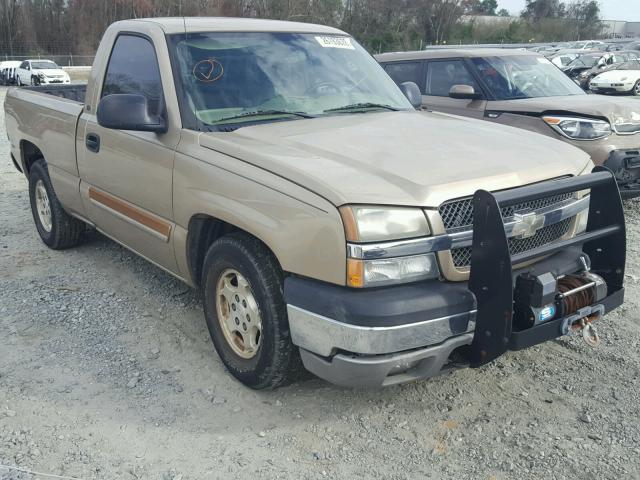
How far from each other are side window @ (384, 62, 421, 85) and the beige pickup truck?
13.2 ft

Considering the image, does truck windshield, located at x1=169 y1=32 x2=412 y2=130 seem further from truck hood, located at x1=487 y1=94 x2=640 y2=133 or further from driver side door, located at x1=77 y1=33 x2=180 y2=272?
truck hood, located at x1=487 y1=94 x2=640 y2=133

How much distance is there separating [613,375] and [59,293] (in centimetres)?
381

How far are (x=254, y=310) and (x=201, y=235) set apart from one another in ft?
2.03

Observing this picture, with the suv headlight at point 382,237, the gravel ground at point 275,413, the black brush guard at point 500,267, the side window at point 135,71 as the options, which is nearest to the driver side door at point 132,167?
the side window at point 135,71

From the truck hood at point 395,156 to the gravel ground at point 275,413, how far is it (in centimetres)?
118

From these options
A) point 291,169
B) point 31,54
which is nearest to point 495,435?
point 291,169

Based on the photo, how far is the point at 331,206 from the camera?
281 centimetres

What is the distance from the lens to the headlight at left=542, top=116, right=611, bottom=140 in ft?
22.1

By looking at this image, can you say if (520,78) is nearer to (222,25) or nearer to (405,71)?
(405,71)

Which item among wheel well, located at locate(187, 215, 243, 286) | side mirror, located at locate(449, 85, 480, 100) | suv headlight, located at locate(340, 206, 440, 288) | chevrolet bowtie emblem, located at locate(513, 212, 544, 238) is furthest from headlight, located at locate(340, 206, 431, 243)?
side mirror, located at locate(449, 85, 480, 100)

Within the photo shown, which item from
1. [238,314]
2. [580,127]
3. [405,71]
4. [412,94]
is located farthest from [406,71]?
[238,314]

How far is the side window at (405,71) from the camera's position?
8.57 metres

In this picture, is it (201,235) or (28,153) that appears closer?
(201,235)

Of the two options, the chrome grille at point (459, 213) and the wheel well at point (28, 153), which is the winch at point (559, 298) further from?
the wheel well at point (28, 153)
